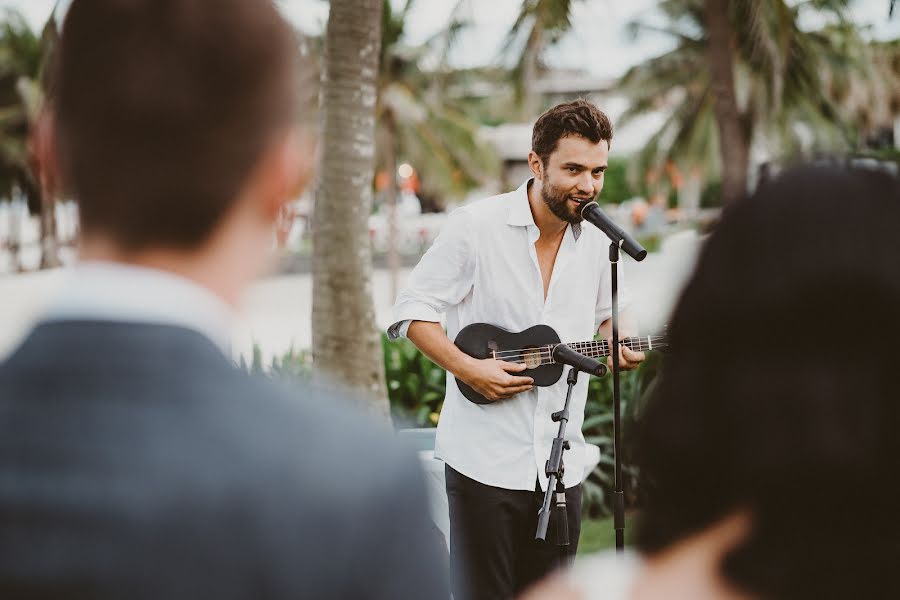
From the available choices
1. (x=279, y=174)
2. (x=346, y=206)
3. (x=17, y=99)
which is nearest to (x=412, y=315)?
(x=346, y=206)

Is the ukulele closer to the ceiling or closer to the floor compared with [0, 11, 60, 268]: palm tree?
closer to the floor

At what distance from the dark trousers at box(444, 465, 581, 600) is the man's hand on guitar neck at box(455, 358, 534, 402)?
310 millimetres

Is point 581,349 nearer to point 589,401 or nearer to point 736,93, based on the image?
point 589,401

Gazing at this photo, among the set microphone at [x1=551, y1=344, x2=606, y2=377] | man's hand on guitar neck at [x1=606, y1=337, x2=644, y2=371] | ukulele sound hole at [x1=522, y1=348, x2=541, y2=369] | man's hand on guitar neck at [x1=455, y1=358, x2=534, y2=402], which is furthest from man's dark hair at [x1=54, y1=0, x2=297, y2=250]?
man's hand on guitar neck at [x1=606, y1=337, x2=644, y2=371]

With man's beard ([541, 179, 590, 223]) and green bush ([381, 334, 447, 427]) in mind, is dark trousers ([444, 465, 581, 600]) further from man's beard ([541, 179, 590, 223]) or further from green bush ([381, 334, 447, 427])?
green bush ([381, 334, 447, 427])

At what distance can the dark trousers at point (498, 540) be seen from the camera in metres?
3.29

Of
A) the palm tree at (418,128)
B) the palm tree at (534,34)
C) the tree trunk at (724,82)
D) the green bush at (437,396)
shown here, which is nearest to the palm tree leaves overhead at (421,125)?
the palm tree at (418,128)

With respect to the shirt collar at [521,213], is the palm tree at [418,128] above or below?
above

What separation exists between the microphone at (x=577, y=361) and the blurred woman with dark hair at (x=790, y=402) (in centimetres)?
225

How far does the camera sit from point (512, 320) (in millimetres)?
3494

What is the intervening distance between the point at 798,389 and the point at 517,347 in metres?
2.59

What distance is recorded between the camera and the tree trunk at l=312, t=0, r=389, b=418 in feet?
17.0

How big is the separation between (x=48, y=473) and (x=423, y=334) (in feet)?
8.58

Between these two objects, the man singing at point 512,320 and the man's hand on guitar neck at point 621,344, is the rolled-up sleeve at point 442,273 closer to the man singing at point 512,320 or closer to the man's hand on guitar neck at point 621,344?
the man singing at point 512,320
